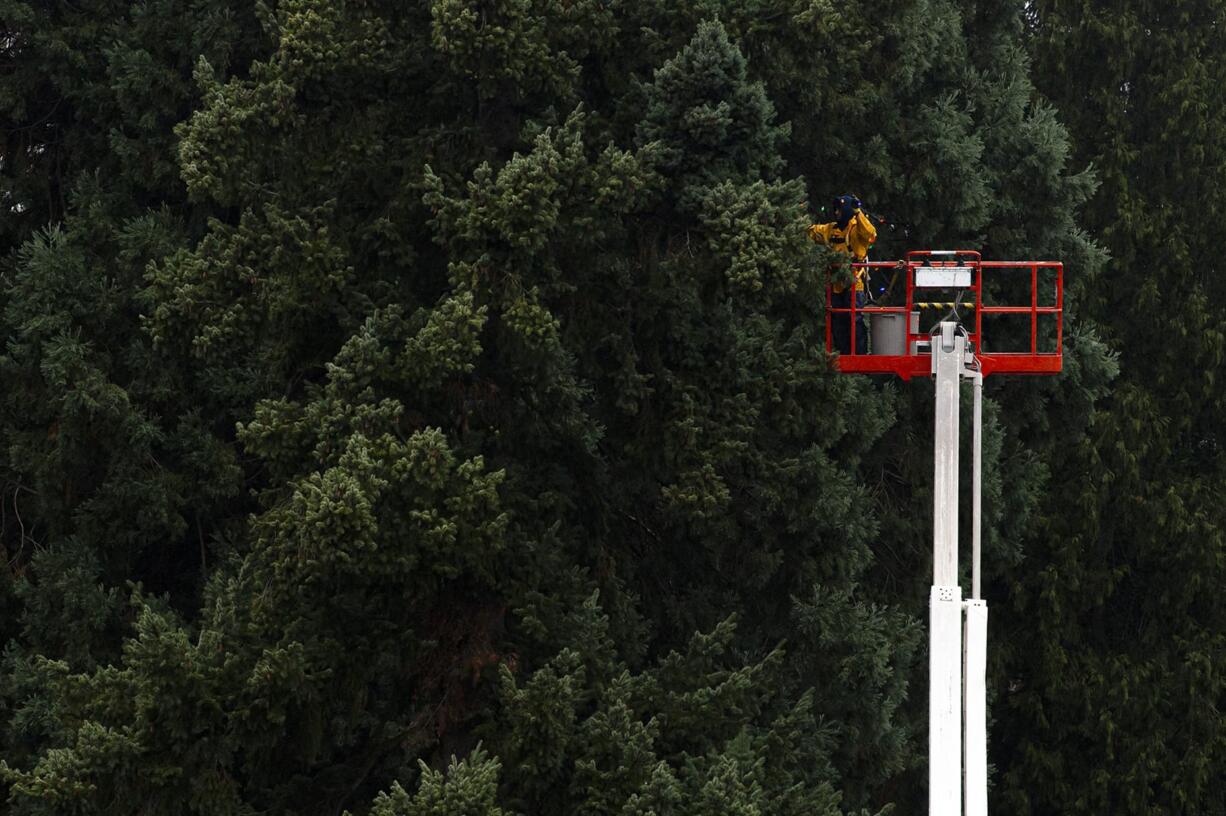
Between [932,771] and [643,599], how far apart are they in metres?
6.00

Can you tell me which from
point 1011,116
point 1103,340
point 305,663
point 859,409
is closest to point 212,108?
point 305,663

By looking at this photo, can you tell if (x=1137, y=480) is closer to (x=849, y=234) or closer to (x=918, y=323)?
(x=849, y=234)

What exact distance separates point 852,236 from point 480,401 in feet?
10.6

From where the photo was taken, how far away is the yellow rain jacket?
20562 mm

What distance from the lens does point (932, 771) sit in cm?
1802

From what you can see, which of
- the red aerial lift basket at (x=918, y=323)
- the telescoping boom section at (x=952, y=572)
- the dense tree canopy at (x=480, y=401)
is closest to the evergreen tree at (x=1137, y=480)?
the dense tree canopy at (x=480, y=401)

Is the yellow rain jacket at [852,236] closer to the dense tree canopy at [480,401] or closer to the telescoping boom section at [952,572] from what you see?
the dense tree canopy at [480,401]

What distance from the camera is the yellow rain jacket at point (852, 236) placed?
67.5 feet

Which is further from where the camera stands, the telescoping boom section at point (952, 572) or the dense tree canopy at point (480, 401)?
the dense tree canopy at point (480, 401)

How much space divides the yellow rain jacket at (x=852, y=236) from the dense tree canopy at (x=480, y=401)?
55cm

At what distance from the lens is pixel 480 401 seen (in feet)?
68.0

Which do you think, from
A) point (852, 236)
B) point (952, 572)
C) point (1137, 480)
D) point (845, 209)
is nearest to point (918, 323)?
point (852, 236)

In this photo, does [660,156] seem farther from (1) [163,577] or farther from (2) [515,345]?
(1) [163,577]

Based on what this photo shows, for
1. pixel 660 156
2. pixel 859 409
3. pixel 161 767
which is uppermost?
pixel 660 156
